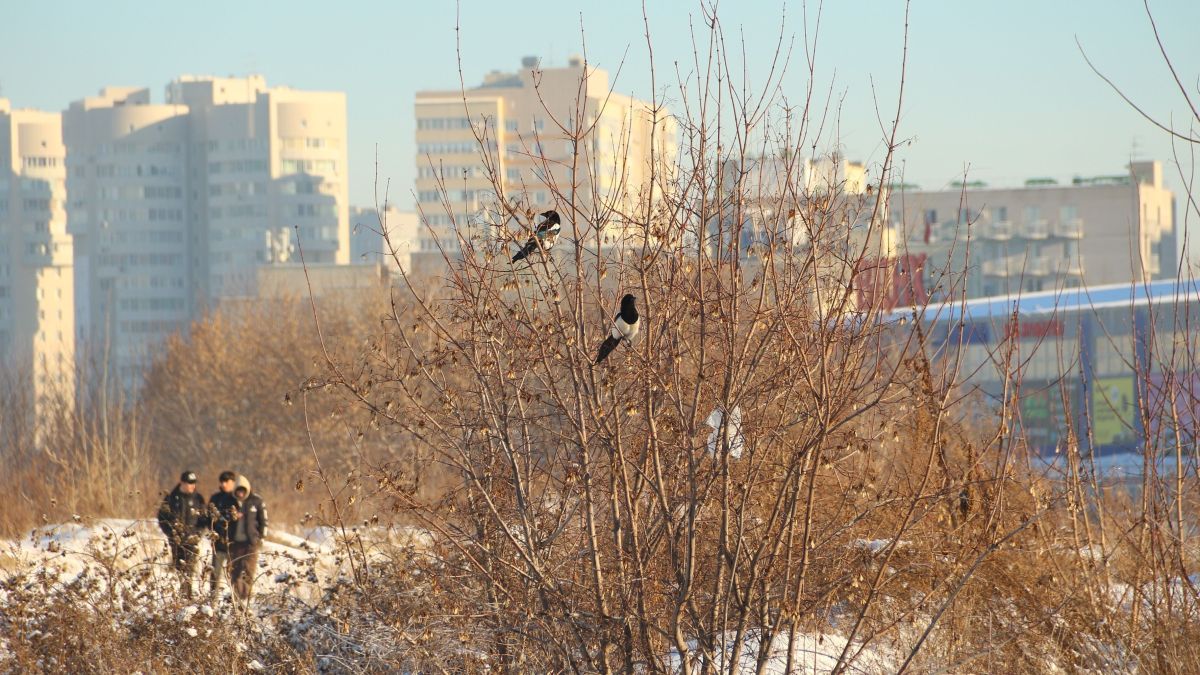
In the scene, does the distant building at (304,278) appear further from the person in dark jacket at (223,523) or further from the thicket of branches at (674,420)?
the thicket of branches at (674,420)

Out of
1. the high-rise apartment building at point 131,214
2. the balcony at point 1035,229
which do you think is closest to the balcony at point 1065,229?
the balcony at point 1035,229

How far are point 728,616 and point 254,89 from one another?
129633 millimetres

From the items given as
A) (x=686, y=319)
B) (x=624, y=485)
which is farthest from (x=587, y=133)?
(x=624, y=485)

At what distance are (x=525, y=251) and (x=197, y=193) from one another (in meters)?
118

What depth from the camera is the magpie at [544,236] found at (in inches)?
229

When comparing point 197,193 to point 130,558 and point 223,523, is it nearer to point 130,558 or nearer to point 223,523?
point 130,558

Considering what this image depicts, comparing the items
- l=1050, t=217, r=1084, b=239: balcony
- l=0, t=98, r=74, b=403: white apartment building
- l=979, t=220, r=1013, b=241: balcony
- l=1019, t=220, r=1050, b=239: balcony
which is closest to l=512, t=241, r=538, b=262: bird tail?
l=1050, t=217, r=1084, b=239: balcony

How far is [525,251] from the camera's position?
5.84 meters

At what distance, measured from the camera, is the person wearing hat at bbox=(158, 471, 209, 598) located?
10.6 m

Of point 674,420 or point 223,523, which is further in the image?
point 223,523

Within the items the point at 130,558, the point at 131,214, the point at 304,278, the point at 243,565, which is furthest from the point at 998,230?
the point at 243,565

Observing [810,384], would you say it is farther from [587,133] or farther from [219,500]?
[219,500]

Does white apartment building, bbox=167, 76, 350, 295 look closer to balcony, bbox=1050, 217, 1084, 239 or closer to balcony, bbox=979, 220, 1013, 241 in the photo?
balcony, bbox=979, 220, 1013, 241

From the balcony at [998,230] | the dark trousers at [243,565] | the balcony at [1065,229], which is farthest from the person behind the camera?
the balcony at [998,230]
